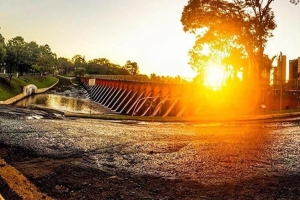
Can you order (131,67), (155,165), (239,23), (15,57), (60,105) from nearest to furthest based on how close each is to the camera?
(155,165) → (239,23) → (60,105) → (15,57) → (131,67)

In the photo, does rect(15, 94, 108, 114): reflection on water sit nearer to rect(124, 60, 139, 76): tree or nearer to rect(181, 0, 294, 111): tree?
rect(181, 0, 294, 111): tree

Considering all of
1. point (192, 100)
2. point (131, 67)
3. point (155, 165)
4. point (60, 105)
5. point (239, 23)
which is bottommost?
point (60, 105)

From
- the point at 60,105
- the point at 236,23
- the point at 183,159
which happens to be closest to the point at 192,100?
the point at 236,23

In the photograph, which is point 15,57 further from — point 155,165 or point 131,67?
point 131,67

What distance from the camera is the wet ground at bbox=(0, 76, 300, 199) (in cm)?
501

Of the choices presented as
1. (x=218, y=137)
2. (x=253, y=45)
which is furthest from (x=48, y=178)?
(x=253, y=45)

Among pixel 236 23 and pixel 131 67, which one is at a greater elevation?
pixel 131 67

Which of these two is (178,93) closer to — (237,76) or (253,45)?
(237,76)

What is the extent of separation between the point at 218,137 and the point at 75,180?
6.05 metres

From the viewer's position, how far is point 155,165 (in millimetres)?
6621

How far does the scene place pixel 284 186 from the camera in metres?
5.21

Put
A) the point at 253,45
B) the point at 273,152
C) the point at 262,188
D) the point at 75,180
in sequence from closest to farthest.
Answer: the point at 262,188 → the point at 75,180 → the point at 273,152 → the point at 253,45

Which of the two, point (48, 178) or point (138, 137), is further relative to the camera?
point (138, 137)

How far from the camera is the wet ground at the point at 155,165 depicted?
16.4 feet
